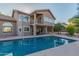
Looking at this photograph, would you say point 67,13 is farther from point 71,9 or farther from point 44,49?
point 44,49

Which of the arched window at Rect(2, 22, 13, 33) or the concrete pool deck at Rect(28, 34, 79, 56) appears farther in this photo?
the arched window at Rect(2, 22, 13, 33)

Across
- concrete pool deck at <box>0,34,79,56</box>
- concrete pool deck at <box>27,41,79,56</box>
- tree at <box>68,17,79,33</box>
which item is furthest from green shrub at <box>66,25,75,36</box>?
concrete pool deck at <box>27,41,79,56</box>

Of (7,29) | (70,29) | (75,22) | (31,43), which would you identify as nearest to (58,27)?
(70,29)

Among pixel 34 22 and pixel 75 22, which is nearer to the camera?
pixel 75 22

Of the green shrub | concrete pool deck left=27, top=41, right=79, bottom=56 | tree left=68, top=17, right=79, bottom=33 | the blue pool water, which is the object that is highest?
tree left=68, top=17, right=79, bottom=33

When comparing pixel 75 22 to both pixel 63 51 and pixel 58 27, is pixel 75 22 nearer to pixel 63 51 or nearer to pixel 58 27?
pixel 58 27

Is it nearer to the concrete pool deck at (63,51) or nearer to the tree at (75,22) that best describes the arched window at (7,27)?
the concrete pool deck at (63,51)

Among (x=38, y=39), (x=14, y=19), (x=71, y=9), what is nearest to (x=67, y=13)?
(x=71, y=9)

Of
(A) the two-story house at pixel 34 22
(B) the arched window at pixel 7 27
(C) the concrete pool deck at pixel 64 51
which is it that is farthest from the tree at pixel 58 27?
(B) the arched window at pixel 7 27

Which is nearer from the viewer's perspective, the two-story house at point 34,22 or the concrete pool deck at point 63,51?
the concrete pool deck at point 63,51

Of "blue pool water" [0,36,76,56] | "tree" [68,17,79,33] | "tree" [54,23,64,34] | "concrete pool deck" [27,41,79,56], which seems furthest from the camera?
"blue pool water" [0,36,76,56]

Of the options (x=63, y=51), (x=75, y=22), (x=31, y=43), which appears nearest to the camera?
(x=63, y=51)

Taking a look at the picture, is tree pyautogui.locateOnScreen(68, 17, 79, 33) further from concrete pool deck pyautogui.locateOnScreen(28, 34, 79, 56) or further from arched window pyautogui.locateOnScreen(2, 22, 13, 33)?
arched window pyautogui.locateOnScreen(2, 22, 13, 33)

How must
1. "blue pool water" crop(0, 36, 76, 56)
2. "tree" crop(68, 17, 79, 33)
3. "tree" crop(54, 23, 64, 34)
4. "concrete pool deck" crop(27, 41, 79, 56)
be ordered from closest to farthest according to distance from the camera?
"concrete pool deck" crop(27, 41, 79, 56)
"tree" crop(68, 17, 79, 33)
"tree" crop(54, 23, 64, 34)
"blue pool water" crop(0, 36, 76, 56)
